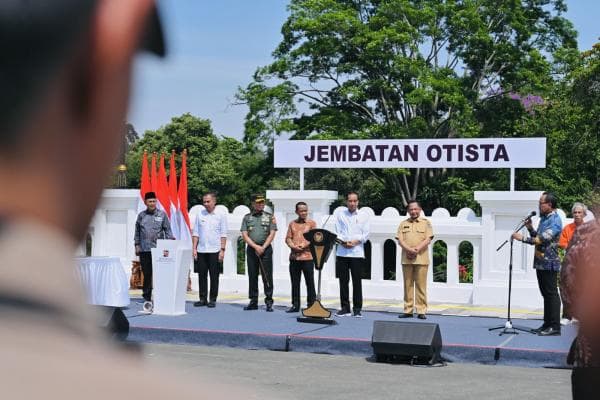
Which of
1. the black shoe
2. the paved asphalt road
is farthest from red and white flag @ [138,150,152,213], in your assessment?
the black shoe

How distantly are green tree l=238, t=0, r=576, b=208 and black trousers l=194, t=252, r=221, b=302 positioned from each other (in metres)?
24.2

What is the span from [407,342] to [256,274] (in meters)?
4.68

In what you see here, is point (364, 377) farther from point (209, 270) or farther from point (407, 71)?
point (407, 71)

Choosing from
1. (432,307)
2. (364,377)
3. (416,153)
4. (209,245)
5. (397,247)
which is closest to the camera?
(364,377)

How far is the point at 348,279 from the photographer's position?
13789mm

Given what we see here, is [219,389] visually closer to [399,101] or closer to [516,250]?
[516,250]

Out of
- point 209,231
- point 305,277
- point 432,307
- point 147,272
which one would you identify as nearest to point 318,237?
point 305,277

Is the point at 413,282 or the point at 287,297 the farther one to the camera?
the point at 287,297

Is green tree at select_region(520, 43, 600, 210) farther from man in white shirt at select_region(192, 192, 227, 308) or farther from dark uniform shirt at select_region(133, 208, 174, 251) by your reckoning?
dark uniform shirt at select_region(133, 208, 174, 251)

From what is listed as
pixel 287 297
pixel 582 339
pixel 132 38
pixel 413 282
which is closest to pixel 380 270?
pixel 287 297

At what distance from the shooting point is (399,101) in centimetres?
4216

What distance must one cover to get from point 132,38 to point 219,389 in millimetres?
244

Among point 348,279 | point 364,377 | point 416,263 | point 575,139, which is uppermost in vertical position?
point 575,139

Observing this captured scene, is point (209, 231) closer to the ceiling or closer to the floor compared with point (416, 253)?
closer to the ceiling
